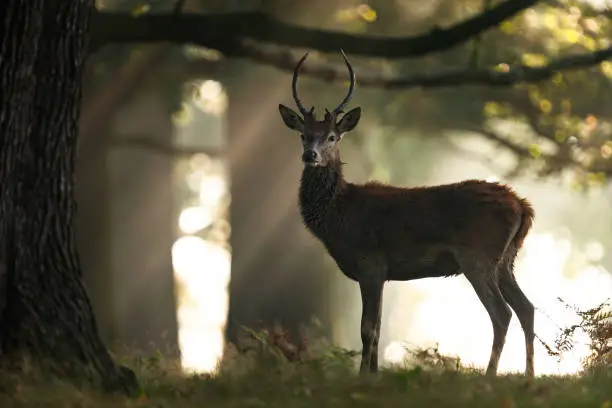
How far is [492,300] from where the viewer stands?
37.2ft

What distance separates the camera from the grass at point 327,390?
8.07 meters

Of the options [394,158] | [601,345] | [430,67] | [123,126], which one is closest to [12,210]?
[601,345]

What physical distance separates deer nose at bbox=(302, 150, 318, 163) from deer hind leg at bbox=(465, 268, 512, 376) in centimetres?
167

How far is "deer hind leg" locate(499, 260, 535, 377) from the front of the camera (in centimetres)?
1134

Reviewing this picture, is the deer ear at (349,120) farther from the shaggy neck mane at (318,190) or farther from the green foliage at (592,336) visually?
the green foliage at (592,336)

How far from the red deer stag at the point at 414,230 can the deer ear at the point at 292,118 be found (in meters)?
0.26

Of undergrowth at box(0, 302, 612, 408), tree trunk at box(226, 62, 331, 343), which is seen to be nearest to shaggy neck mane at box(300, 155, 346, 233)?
undergrowth at box(0, 302, 612, 408)

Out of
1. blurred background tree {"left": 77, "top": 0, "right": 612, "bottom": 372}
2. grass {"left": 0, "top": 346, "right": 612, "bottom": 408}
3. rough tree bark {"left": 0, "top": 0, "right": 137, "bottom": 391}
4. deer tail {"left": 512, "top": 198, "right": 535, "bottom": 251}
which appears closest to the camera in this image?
grass {"left": 0, "top": 346, "right": 612, "bottom": 408}

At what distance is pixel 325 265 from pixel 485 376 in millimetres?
12316

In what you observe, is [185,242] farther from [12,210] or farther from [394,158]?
[12,210]

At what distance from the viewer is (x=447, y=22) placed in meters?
20.1

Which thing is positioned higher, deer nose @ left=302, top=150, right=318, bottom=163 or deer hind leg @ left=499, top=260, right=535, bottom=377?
deer nose @ left=302, top=150, right=318, bottom=163

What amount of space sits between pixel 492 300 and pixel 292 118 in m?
2.45

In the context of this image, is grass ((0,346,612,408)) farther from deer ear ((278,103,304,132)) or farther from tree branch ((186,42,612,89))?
tree branch ((186,42,612,89))
